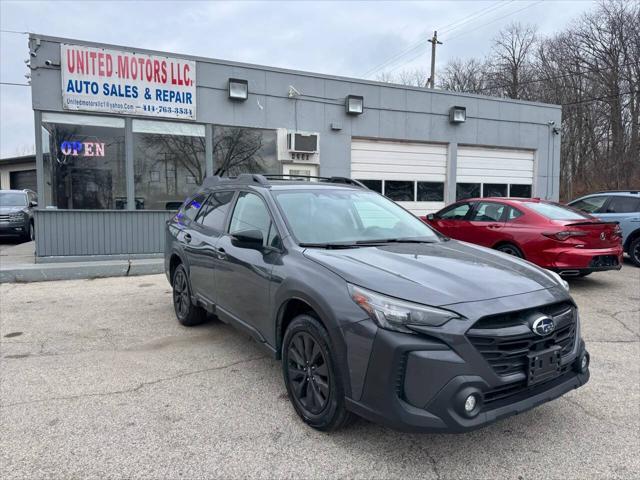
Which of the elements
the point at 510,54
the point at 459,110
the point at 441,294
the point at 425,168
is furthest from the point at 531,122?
the point at 510,54

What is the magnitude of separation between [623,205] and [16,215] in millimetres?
16209

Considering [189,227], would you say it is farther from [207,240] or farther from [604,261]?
[604,261]

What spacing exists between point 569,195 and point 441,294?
31.1m

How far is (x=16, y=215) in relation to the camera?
14.2m

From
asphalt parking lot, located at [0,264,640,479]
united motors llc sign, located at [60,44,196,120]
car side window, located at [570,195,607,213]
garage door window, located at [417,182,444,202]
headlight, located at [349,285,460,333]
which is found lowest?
asphalt parking lot, located at [0,264,640,479]

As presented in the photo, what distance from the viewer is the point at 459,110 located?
1317 centimetres

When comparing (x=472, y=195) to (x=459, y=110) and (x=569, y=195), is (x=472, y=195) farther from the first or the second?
(x=569, y=195)

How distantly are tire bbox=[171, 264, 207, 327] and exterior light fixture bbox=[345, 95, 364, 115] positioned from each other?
7.53 metres

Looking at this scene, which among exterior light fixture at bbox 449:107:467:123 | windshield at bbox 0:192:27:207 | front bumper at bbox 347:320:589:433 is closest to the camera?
front bumper at bbox 347:320:589:433

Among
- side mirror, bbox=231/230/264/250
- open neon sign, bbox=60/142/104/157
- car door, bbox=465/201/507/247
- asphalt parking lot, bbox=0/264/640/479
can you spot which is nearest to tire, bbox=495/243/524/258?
car door, bbox=465/201/507/247

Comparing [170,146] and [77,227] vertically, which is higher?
[170,146]

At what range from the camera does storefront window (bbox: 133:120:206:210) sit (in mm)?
10297

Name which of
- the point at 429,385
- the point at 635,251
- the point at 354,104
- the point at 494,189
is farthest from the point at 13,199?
the point at 635,251

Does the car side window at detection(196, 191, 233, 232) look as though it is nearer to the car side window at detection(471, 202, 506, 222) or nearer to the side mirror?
the side mirror
